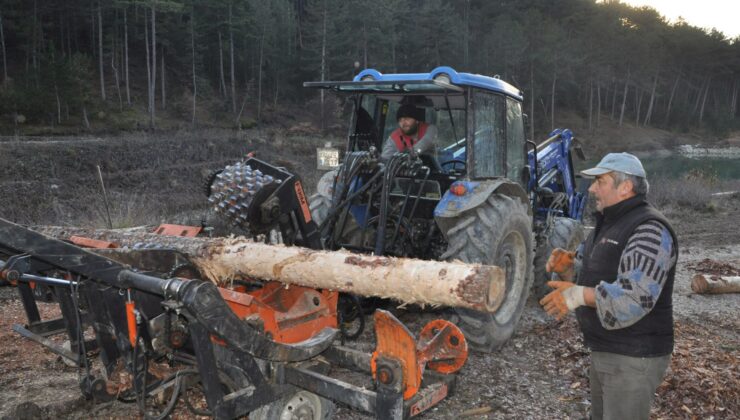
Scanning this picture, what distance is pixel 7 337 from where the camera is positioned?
5371 millimetres

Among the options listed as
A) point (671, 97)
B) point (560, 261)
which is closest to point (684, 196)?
point (560, 261)

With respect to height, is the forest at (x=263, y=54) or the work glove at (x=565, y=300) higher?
the forest at (x=263, y=54)

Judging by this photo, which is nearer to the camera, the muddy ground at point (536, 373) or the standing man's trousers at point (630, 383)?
the standing man's trousers at point (630, 383)

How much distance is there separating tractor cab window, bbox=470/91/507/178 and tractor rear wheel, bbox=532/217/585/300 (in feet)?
4.88

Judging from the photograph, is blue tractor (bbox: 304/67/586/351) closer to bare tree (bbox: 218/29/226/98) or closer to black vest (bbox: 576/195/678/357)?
black vest (bbox: 576/195/678/357)

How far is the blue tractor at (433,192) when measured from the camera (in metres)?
4.51

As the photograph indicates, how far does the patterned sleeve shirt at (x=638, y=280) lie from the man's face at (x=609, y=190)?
0.22 metres

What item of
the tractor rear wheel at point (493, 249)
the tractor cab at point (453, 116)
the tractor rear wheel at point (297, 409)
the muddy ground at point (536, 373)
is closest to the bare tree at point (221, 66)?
the muddy ground at point (536, 373)

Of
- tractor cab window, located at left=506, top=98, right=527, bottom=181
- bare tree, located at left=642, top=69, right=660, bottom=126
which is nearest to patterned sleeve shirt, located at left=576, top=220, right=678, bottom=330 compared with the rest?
tractor cab window, located at left=506, top=98, right=527, bottom=181

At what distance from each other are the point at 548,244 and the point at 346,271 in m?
4.42

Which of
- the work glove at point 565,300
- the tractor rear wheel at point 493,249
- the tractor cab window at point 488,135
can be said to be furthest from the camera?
the tractor cab window at point 488,135

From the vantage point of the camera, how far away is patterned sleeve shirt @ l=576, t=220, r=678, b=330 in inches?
109

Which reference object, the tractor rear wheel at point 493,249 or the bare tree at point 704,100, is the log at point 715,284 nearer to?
the tractor rear wheel at point 493,249

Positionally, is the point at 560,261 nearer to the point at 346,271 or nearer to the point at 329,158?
the point at 346,271
